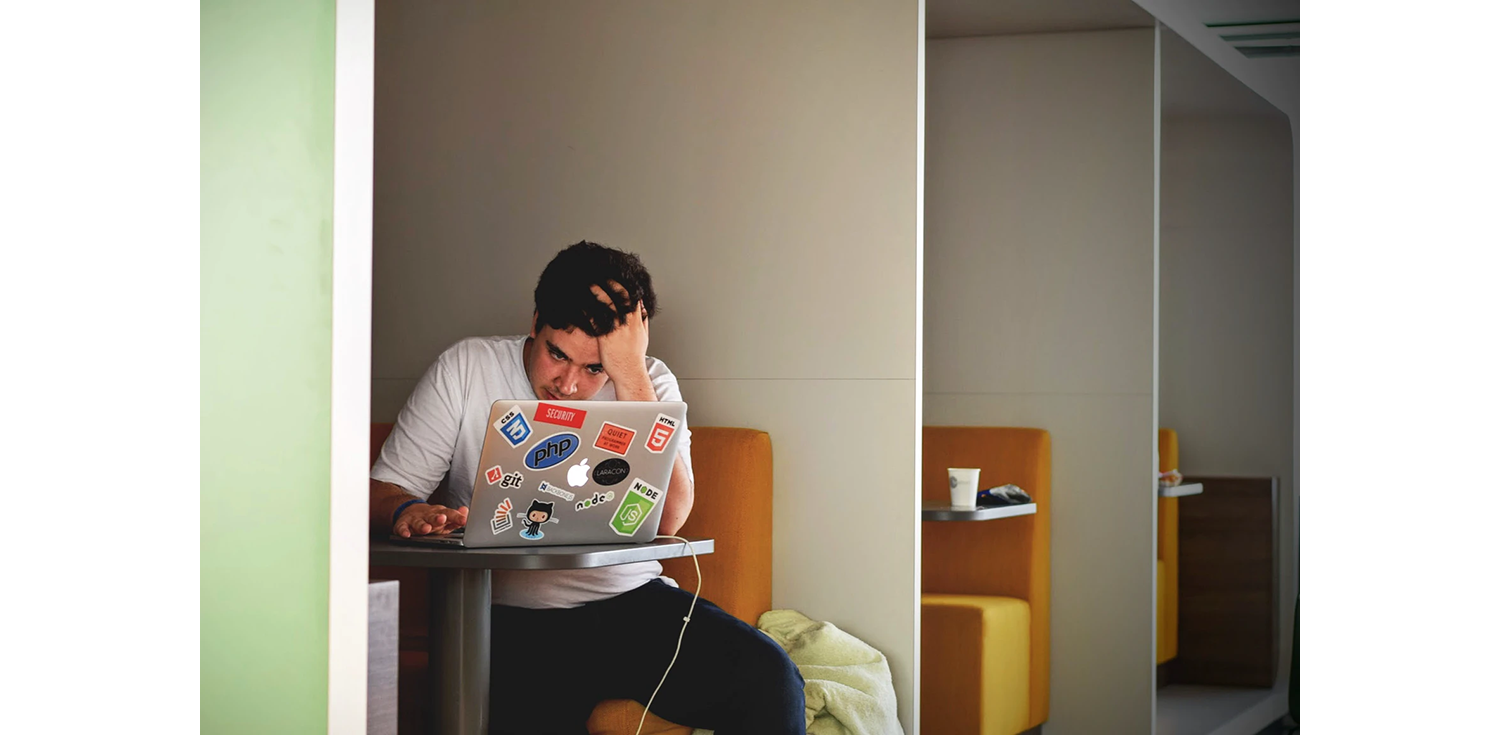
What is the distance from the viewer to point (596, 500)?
2.29 m

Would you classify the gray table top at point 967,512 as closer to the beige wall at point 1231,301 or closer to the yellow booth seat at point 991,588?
the yellow booth seat at point 991,588

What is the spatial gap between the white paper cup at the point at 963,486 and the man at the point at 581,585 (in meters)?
0.92

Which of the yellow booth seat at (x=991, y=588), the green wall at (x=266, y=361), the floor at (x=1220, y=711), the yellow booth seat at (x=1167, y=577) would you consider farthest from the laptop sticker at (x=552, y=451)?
the yellow booth seat at (x=1167, y=577)

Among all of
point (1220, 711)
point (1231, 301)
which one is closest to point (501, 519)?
point (1220, 711)

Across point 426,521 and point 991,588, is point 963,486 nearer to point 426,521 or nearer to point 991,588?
point 991,588

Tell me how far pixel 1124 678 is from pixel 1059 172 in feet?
5.31

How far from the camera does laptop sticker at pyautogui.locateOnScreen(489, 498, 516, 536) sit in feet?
7.29

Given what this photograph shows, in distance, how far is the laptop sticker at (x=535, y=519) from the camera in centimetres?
225

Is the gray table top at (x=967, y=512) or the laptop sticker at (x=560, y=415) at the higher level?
the laptop sticker at (x=560, y=415)

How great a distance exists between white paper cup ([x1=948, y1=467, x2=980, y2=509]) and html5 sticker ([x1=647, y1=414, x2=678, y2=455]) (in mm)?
1457

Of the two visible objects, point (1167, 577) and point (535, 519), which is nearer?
point (535, 519)

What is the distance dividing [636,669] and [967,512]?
3.88 feet
